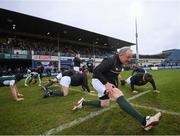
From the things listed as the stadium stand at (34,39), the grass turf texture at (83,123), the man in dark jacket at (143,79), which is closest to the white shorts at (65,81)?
the grass turf texture at (83,123)

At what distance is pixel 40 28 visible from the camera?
128 ft

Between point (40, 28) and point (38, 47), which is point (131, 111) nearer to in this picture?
point (40, 28)

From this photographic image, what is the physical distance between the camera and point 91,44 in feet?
189

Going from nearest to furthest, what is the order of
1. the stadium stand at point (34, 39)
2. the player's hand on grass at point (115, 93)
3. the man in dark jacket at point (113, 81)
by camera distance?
1. the man in dark jacket at point (113, 81)
2. the player's hand on grass at point (115, 93)
3. the stadium stand at point (34, 39)

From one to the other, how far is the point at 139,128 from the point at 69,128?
4.91ft

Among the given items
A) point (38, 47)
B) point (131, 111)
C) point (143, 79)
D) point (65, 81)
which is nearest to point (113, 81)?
point (131, 111)

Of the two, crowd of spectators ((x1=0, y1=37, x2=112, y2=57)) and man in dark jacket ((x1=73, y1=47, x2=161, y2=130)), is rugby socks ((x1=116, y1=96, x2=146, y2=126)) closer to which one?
man in dark jacket ((x1=73, y1=47, x2=161, y2=130))

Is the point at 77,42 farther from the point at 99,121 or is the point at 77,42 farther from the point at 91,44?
the point at 99,121

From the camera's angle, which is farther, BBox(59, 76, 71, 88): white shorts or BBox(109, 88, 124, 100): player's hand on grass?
BBox(59, 76, 71, 88): white shorts

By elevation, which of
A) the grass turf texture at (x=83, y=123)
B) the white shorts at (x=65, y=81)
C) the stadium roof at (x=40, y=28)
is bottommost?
the grass turf texture at (x=83, y=123)

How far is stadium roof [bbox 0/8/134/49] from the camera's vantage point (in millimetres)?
32444

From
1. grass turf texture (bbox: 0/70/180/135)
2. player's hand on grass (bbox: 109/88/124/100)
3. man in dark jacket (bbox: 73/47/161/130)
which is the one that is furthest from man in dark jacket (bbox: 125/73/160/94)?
player's hand on grass (bbox: 109/88/124/100)

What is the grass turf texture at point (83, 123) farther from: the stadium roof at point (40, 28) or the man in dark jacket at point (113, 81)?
the stadium roof at point (40, 28)

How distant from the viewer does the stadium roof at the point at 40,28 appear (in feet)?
106
